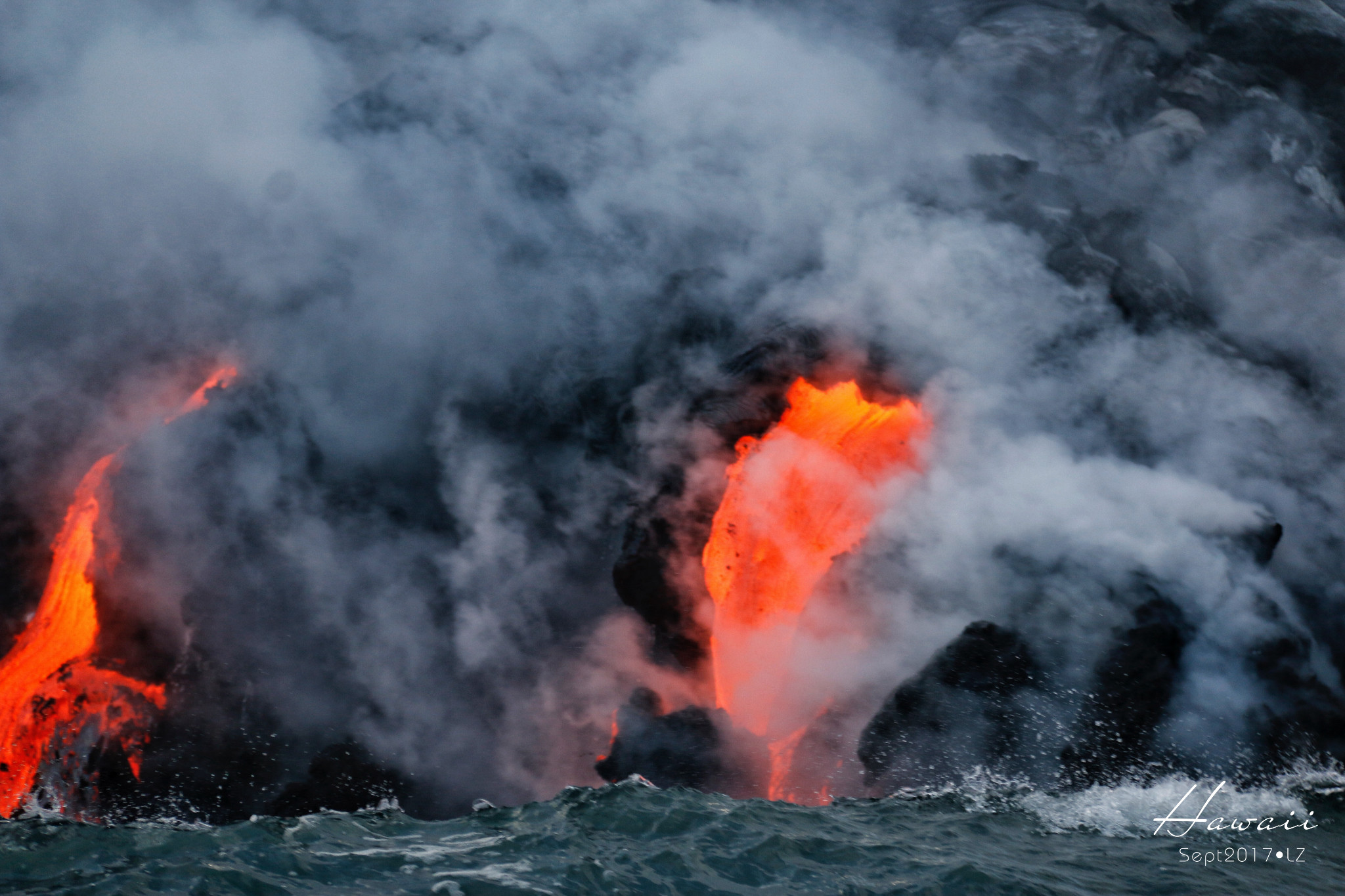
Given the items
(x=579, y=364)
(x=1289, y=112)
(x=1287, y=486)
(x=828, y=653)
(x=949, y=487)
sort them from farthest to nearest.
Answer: (x=1289, y=112) < (x=579, y=364) < (x=1287, y=486) < (x=949, y=487) < (x=828, y=653)

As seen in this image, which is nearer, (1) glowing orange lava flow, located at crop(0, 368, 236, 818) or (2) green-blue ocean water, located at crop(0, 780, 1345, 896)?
(2) green-blue ocean water, located at crop(0, 780, 1345, 896)

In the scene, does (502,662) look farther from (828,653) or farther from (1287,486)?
(1287,486)

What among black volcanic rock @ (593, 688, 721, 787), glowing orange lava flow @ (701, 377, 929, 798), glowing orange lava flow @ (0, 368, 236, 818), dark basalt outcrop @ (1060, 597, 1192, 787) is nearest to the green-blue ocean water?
dark basalt outcrop @ (1060, 597, 1192, 787)

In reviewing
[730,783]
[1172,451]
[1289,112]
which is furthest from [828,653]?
[1289,112]

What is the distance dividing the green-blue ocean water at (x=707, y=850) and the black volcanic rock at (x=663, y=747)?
1.41 feet

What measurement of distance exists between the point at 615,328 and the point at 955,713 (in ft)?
18.7

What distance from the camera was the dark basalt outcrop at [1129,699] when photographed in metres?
8.43

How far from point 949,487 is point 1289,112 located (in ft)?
23.7

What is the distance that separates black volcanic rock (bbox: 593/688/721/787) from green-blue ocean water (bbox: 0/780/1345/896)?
43 cm

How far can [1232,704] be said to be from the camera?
884 centimetres

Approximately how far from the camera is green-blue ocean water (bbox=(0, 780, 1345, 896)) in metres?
6.71

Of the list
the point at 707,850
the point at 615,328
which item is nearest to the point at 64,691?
the point at 707,850

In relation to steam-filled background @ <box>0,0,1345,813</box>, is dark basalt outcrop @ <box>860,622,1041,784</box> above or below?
below

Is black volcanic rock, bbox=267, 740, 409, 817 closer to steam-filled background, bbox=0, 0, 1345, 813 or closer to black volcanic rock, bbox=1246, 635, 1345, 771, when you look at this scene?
steam-filled background, bbox=0, 0, 1345, 813
